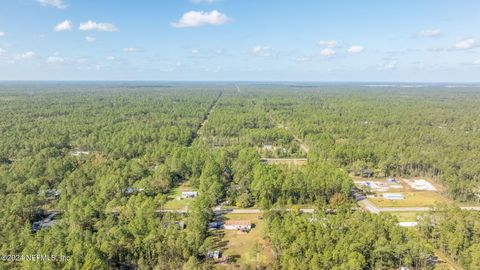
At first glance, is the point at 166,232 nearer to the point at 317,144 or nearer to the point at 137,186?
the point at 137,186

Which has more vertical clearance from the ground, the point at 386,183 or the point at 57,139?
the point at 57,139

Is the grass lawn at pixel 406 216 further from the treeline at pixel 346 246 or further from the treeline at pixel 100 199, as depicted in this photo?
the treeline at pixel 100 199

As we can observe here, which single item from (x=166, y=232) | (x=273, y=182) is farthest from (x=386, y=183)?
(x=166, y=232)

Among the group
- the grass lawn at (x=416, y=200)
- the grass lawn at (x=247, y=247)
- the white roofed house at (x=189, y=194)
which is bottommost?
the grass lawn at (x=247, y=247)

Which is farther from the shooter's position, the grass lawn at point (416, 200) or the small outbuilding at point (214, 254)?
the grass lawn at point (416, 200)

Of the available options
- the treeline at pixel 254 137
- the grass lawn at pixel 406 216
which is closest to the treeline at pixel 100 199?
the treeline at pixel 254 137

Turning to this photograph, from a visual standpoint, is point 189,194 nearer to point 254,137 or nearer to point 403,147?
point 254,137
